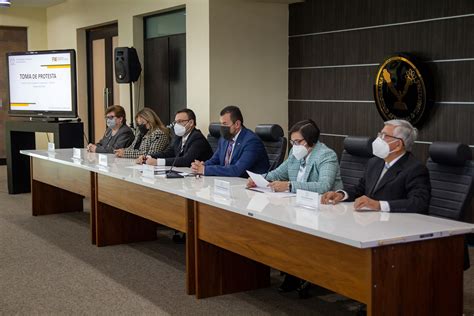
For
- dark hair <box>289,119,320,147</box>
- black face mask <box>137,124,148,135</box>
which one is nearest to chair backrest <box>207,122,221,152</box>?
black face mask <box>137,124,148,135</box>

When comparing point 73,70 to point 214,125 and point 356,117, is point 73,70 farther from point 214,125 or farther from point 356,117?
point 356,117

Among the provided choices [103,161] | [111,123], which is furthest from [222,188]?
[111,123]

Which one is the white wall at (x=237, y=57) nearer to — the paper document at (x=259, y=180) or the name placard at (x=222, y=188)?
the paper document at (x=259, y=180)

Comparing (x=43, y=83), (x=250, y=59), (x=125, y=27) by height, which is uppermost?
(x=125, y=27)

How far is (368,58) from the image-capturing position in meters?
5.99

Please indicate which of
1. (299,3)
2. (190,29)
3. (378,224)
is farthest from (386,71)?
(378,224)

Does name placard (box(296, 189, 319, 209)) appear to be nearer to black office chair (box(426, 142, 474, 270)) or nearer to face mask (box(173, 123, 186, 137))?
black office chair (box(426, 142, 474, 270))

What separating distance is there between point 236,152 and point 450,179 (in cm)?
181

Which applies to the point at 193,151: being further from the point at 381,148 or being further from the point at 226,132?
the point at 381,148

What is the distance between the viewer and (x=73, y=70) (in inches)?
303

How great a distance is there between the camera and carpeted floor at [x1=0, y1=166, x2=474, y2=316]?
12.2 ft

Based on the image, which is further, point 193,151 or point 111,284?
point 193,151

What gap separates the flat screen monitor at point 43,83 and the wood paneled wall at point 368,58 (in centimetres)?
272

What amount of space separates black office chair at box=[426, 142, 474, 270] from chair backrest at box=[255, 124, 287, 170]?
5.28 ft
